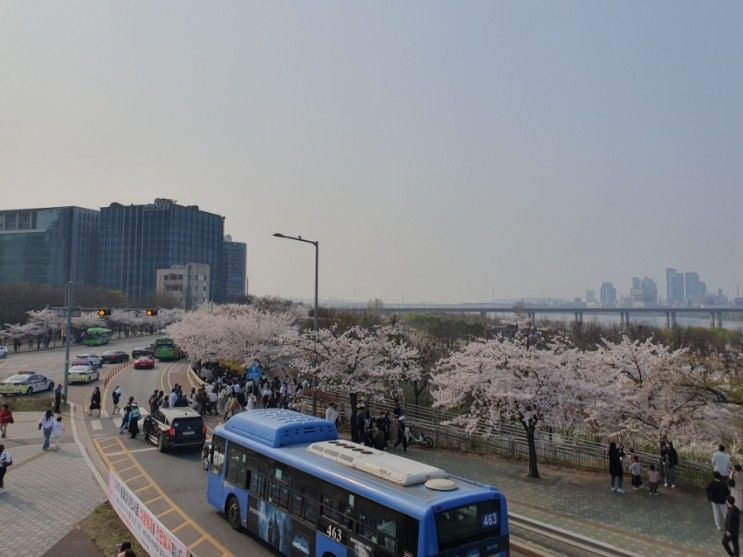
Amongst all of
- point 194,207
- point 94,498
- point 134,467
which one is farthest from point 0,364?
point 194,207

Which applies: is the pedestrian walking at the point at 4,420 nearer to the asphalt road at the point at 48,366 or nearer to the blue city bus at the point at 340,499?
the asphalt road at the point at 48,366

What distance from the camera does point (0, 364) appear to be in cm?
5275

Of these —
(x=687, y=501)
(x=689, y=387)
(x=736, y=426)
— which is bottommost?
(x=687, y=501)

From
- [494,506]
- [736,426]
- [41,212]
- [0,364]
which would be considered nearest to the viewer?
[494,506]

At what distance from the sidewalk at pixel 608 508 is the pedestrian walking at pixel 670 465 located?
0.38 metres

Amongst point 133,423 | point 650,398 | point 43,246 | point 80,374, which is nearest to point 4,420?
point 133,423

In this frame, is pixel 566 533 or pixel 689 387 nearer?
pixel 566 533

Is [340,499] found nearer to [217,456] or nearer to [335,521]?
[335,521]

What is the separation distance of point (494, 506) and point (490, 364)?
37.4ft

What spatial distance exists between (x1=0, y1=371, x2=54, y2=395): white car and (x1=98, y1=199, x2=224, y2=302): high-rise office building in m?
144

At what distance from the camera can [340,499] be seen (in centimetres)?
1116

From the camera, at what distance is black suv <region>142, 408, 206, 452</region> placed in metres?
22.7

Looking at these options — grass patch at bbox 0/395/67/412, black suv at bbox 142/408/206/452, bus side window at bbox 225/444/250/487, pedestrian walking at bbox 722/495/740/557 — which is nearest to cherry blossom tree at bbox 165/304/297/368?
grass patch at bbox 0/395/67/412

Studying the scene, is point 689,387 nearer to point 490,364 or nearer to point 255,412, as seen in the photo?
point 490,364
